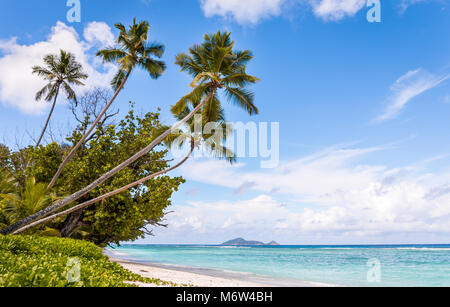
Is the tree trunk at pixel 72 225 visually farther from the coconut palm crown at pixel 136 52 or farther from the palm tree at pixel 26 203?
the coconut palm crown at pixel 136 52

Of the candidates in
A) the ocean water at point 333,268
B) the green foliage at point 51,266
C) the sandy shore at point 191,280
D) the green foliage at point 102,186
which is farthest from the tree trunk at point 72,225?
the ocean water at point 333,268

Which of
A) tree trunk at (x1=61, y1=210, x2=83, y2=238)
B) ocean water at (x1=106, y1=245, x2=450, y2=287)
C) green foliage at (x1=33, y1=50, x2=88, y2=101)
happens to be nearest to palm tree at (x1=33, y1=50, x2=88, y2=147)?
green foliage at (x1=33, y1=50, x2=88, y2=101)

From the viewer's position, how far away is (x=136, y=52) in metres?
13.4

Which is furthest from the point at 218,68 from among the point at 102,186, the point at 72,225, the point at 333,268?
the point at 333,268

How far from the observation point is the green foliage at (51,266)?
3.96 meters

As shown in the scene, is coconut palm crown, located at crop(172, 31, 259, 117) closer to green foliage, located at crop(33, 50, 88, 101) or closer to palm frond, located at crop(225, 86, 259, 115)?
palm frond, located at crop(225, 86, 259, 115)

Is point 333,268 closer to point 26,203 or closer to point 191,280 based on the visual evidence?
point 191,280

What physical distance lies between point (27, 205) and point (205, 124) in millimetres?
7723

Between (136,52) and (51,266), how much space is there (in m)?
10.8

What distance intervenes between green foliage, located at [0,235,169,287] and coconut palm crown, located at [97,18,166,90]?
8056 mm

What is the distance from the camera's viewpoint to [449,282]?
17.1 metres
